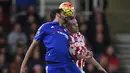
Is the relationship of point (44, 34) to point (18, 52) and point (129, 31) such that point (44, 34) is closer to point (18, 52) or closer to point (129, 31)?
point (18, 52)

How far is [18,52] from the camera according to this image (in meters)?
15.3

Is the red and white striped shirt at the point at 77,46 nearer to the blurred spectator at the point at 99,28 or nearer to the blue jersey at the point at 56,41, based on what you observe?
the blue jersey at the point at 56,41

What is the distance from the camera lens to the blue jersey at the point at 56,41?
903cm

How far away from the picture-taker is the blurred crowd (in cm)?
1511

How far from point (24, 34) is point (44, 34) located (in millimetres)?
6849

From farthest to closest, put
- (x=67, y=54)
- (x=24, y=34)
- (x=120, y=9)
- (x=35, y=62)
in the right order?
(x=120, y=9), (x=24, y=34), (x=35, y=62), (x=67, y=54)

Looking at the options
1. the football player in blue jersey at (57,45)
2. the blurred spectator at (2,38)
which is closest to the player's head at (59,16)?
the football player in blue jersey at (57,45)

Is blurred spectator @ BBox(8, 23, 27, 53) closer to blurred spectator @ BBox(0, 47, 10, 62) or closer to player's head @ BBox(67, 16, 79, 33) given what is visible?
blurred spectator @ BBox(0, 47, 10, 62)

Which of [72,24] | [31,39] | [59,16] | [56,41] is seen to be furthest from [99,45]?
[56,41]

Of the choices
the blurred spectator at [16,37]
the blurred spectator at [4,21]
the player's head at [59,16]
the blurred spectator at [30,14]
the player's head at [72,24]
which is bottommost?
the blurred spectator at [16,37]

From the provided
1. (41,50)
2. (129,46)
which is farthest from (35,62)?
(129,46)


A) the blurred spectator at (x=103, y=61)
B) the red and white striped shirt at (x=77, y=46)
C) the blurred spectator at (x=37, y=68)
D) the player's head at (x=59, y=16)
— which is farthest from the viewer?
the blurred spectator at (x=103, y=61)

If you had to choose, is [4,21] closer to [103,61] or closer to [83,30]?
[83,30]

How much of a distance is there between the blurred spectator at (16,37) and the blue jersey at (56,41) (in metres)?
6.71
